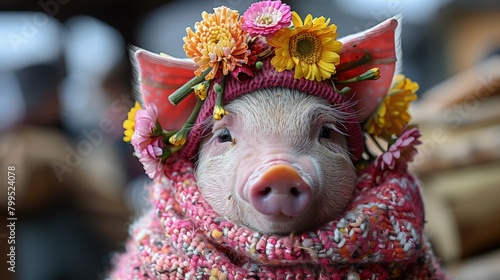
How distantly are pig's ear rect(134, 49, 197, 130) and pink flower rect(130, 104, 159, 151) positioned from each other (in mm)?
46

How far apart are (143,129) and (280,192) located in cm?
31

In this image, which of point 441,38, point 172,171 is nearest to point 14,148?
point 172,171

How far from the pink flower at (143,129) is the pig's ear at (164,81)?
0.05 metres

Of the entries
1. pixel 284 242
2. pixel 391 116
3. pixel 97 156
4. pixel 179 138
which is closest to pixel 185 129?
pixel 179 138

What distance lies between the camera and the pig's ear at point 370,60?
1116 mm

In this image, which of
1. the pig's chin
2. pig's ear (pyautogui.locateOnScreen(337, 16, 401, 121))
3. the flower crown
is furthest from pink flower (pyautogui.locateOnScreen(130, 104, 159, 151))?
pig's ear (pyautogui.locateOnScreen(337, 16, 401, 121))

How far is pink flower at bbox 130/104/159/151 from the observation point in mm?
1098

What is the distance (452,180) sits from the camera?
2109 mm

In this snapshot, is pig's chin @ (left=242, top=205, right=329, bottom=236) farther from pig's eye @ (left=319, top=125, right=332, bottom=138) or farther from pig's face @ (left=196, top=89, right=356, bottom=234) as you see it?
pig's eye @ (left=319, top=125, right=332, bottom=138)

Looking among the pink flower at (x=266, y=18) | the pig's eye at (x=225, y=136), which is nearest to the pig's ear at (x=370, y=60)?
the pink flower at (x=266, y=18)

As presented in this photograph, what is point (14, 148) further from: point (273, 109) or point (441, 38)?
point (441, 38)

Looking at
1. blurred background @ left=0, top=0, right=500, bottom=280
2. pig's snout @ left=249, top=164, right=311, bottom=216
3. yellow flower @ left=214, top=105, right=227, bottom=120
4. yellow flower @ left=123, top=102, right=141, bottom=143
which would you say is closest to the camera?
pig's snout @ left=249, top=164, right=311, bottom=216

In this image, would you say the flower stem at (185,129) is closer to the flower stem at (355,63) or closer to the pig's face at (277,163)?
the pig's face at (277,163)

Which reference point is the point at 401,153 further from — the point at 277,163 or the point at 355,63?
the point at 277,163
